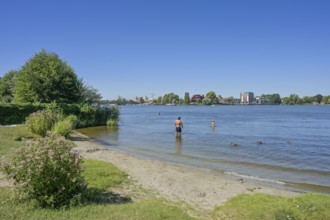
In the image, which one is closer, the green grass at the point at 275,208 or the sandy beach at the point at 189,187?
the green grass at the point at 275,208

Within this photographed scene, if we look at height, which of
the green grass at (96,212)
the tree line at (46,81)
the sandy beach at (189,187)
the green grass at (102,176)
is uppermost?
the tree line at (46,81)

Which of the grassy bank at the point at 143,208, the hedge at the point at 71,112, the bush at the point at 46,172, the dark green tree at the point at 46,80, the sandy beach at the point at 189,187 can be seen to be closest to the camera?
the grassy bank at the point at 143,208

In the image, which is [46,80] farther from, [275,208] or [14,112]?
[275,208]

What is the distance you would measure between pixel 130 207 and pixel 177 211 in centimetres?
110

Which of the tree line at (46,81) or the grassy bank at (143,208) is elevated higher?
the tree line at (46,81)

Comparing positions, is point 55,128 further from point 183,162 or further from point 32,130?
point 183,162

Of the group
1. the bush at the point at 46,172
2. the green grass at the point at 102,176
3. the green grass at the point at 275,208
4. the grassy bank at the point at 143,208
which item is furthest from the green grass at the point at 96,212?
the green grass at the point at 102,176

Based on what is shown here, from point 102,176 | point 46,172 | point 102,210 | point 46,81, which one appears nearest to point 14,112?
point 46,81

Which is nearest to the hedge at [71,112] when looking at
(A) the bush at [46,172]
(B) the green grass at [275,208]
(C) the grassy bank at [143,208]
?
(C) the grassy bank at [143,208]

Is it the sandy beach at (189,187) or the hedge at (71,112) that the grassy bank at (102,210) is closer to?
the sandy beach at (189,187)

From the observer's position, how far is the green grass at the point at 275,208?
6.89 m

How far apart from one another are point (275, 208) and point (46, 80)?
34.6 m

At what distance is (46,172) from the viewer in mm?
6461

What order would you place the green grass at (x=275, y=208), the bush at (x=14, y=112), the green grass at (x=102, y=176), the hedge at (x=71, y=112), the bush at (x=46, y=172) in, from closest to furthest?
1. the bush at (x=46, y=172)
2. the green grass at (x=275, y=208)
3. the green grass at (x=102, y=176)
4. the bush at (x=14, y=112)
5. the hedge at (x=71, y=112)
